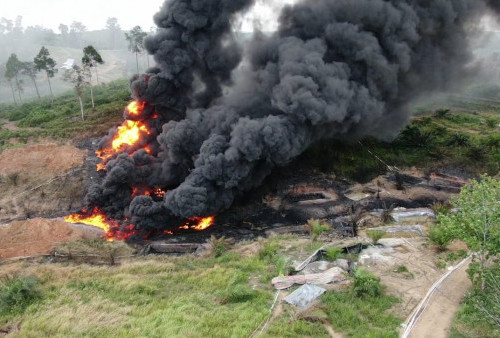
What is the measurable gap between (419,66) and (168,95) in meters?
20.7

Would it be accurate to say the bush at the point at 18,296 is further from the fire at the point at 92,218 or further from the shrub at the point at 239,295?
the fire at the point at 92,218

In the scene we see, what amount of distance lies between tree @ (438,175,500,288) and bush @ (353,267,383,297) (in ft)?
11.1

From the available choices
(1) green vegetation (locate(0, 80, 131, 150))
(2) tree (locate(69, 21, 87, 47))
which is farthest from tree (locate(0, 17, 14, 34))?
(1) green vegetation (locate(0, 80, 131, 150))

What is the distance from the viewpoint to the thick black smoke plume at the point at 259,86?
85.8ft

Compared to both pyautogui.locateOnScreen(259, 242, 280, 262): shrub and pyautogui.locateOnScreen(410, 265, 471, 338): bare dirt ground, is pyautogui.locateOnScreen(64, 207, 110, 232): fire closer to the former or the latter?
pyautogui.locateOnScreen(259, 242, 280, 262): shrub

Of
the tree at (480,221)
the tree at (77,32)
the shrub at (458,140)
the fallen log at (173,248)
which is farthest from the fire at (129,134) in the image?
the tree at (77,32)

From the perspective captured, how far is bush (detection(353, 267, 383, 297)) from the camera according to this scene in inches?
610

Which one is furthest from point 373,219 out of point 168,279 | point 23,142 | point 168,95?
point 23,142

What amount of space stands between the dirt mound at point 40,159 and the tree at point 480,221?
29.6 meters

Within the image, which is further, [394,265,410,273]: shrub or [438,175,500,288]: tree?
[394,265,410,273]: shrub

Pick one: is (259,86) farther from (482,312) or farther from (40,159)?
(482,312)

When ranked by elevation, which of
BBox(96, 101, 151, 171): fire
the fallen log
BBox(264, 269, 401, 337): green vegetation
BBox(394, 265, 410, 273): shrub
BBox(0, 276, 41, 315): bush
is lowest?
the fallen log

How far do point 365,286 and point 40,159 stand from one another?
30309 mm

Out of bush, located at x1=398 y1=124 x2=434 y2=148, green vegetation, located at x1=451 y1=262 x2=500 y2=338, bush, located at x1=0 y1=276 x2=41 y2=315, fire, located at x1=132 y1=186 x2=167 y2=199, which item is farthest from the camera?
bush, located at x1=398 y1=124 x2=434 y2=148
